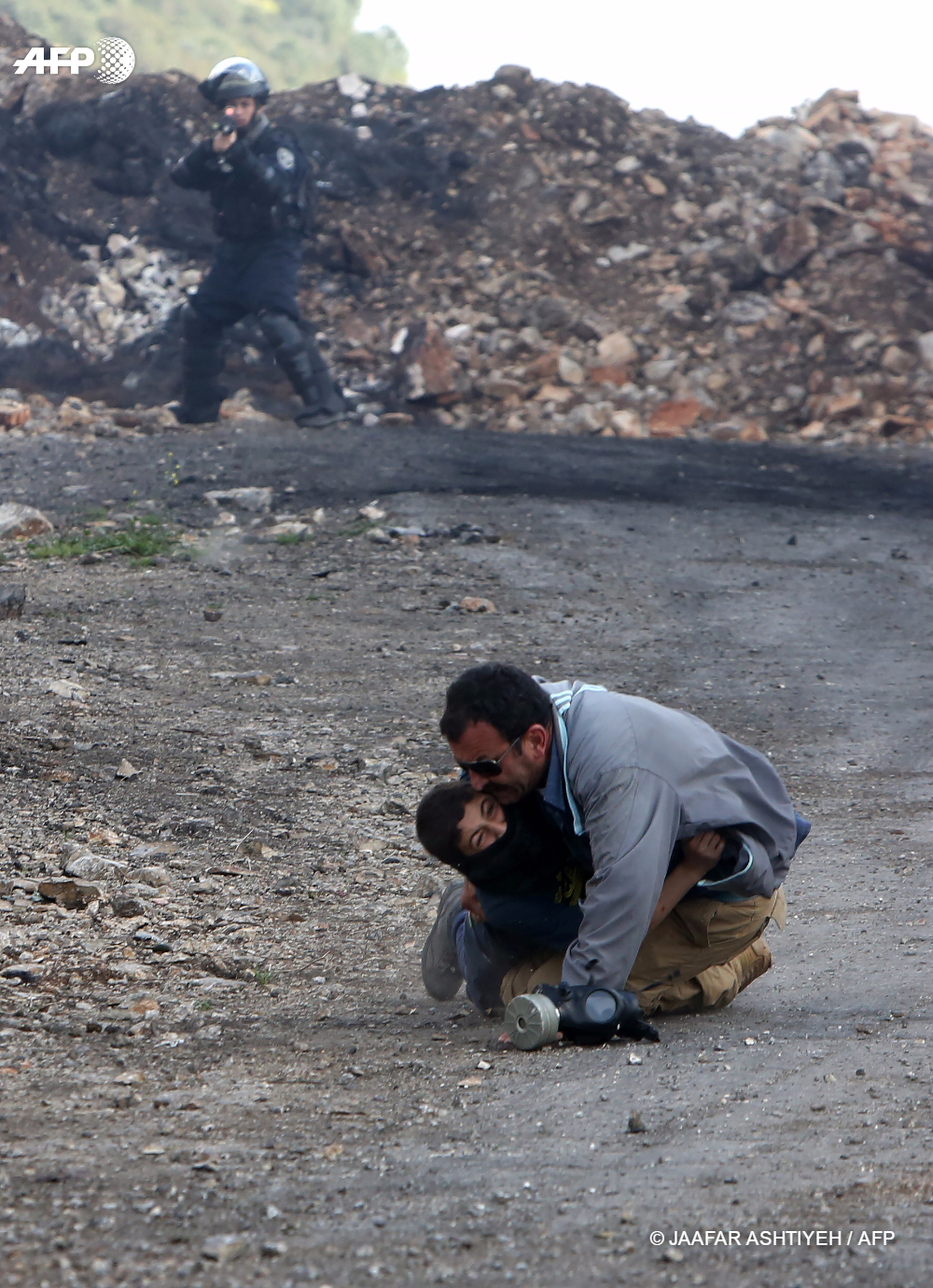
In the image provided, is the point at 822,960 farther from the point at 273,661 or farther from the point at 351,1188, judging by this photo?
the point at 273,661

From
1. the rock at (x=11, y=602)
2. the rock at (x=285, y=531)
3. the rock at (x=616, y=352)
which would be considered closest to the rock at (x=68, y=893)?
the rock at (x=11, y=602)

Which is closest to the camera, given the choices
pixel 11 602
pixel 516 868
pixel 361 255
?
pixel 516 868

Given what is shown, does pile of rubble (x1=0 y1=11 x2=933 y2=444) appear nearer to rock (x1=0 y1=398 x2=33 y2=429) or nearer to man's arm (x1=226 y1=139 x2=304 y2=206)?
rock (x1=0 y1=398 x2=33 y2=429)

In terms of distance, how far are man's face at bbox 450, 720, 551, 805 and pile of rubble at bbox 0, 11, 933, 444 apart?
965 cm

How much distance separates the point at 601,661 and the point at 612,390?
23.7ft

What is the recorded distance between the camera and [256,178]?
11.0 meters

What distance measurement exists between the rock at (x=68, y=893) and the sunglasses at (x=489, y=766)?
4.43ft

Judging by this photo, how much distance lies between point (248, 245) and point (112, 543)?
477cm

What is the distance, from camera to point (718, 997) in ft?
9.44

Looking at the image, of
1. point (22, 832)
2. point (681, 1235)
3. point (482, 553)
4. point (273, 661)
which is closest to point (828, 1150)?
point (681, 1235)

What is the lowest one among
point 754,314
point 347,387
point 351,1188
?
point 351,1188

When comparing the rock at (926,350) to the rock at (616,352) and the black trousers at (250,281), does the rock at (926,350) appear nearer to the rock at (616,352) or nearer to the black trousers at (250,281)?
the rock at (616,352)

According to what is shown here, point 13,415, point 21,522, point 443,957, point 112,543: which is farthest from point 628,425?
point 443,957

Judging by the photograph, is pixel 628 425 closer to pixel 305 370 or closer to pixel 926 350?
pixel 305 370
